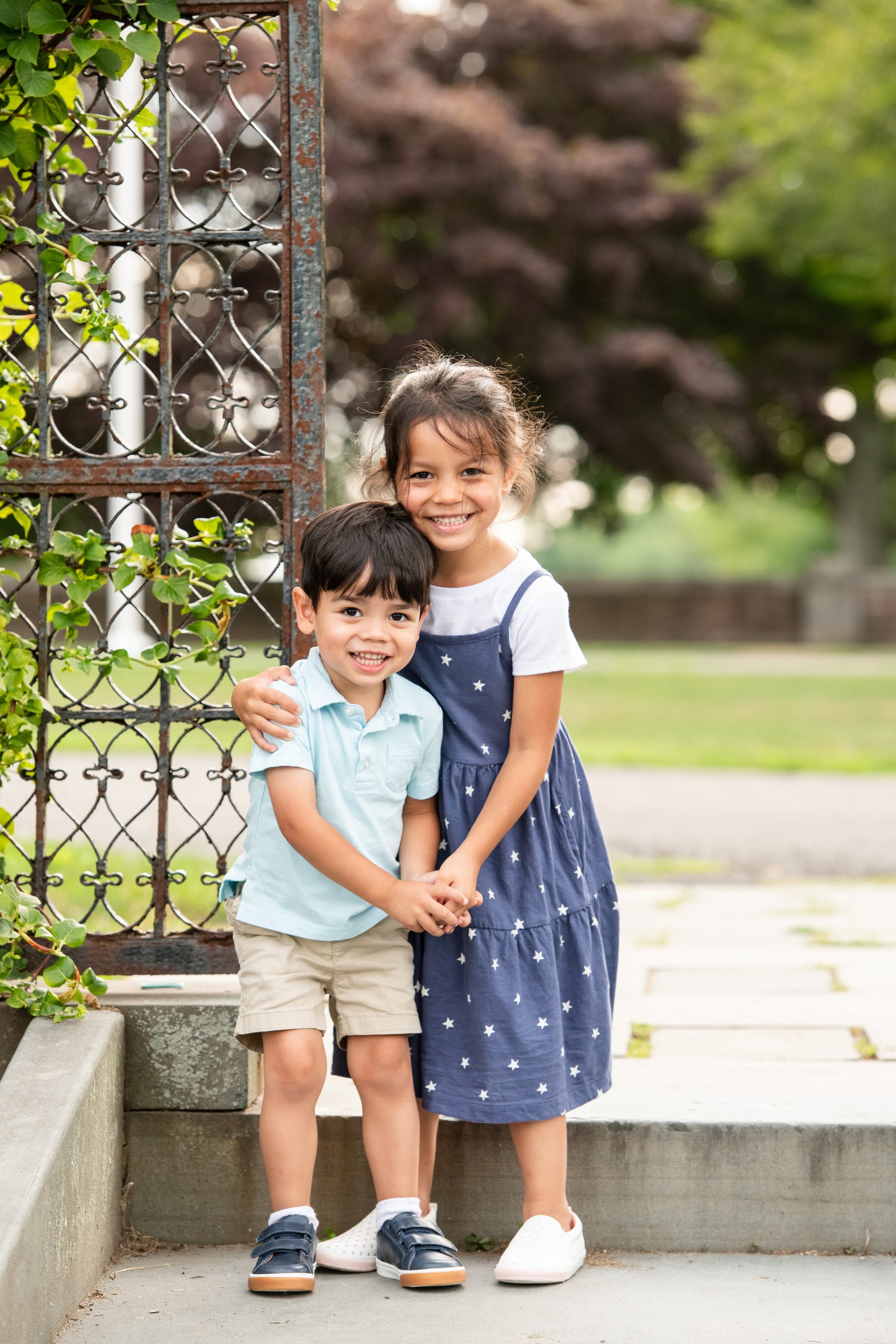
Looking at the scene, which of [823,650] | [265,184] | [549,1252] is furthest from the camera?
[823,650]

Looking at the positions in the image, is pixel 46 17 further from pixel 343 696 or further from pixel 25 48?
pixel 343 696

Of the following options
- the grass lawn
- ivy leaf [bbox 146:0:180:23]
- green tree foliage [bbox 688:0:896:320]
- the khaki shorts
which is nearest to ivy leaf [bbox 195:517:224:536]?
the khaki shorts

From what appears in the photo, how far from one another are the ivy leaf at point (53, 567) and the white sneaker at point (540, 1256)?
142cm

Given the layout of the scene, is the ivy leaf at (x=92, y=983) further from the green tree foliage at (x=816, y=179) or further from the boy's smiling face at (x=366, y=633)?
the green tree foliage at (x=816, y=179)

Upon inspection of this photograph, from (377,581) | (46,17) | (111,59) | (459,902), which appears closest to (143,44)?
(111,59)

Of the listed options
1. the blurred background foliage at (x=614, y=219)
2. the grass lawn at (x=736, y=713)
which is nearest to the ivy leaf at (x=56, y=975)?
the grass lawn at (x=736, y=713)

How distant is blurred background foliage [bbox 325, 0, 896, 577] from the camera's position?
19594 millimetres

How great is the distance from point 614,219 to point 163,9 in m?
19.5

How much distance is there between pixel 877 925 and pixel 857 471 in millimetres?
23562

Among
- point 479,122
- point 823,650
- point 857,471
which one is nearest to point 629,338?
point 479,122

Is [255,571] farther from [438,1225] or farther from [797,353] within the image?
[438,1225]

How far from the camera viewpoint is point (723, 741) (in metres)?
11.1

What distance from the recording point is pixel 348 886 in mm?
2471

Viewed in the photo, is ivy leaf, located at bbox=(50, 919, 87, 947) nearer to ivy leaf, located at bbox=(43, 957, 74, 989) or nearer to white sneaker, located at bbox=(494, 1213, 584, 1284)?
ivy leaf, located at bbox=(43, 957, 74, 989)
